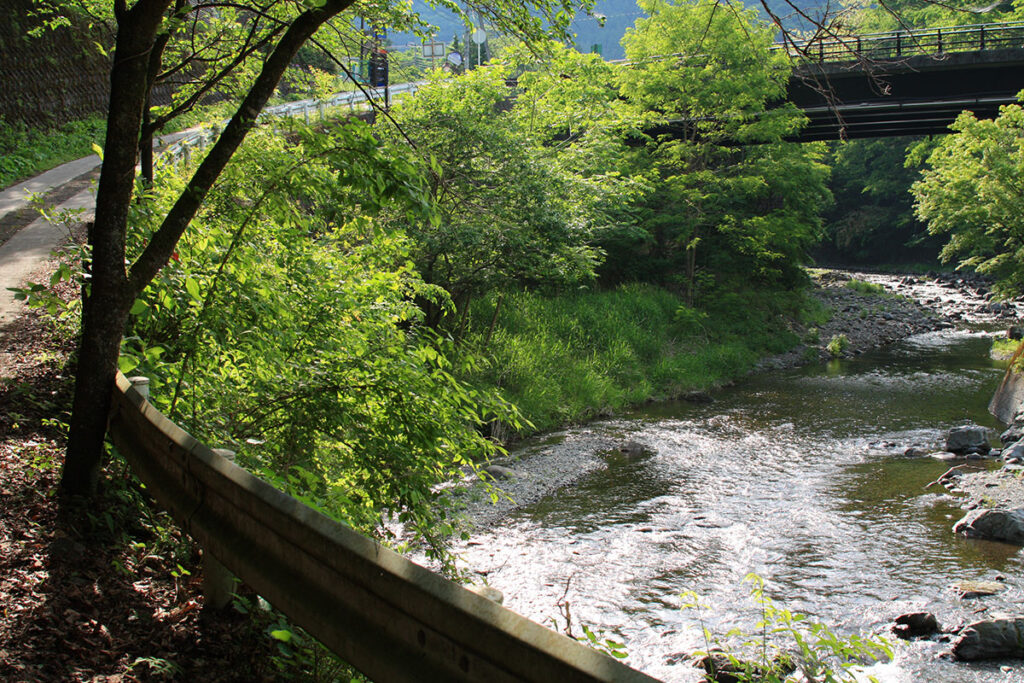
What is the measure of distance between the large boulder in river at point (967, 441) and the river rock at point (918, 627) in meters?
7.04

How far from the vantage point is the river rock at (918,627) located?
7.04 m

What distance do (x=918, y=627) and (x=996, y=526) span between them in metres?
2.97

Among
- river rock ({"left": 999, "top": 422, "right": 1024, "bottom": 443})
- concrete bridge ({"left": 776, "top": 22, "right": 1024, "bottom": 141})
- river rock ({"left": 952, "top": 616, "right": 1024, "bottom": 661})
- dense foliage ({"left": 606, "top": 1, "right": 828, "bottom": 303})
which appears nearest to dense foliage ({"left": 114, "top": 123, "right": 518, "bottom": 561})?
river rock ({"left": 952, "top": 616, "right": 1024, "bottom": 661})

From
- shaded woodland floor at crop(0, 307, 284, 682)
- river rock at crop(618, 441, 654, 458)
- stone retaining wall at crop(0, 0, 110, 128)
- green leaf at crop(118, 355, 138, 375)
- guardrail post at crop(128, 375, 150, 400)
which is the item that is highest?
stone retaining wall at crop(0, 0, 110, 128)

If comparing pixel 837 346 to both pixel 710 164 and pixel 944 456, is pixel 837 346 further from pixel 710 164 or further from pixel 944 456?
pixel 944 456

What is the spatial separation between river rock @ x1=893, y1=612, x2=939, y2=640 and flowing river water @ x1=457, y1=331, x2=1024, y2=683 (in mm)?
138

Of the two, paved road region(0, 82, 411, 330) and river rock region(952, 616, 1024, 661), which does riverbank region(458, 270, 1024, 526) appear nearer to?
river rock region(952, 616, 1024, 661)

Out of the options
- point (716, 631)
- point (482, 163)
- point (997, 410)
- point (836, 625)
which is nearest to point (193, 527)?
point (716, 631)

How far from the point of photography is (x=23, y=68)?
75.4 feet

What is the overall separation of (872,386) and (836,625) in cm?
1359

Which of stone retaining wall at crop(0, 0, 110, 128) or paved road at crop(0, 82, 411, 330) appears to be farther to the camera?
stone retaining wall at crop(0, 0, 110, 128)

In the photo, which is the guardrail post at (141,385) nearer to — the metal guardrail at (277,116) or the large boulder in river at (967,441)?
the metal guardrail at (277,116)

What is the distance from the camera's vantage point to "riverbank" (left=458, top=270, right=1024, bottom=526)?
11.4 metres

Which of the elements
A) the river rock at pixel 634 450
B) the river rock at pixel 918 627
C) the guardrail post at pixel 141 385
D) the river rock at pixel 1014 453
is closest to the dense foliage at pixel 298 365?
the guardrail post at pixel 141 385
